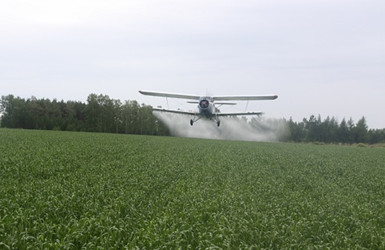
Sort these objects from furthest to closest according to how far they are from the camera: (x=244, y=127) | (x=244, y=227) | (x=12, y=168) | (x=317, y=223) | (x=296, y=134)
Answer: (x=296, y=134) < (x=244, y=127) < (x=12, y=168) < (x=317, y=223) < (x=244, y=227)

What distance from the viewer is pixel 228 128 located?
87562mm

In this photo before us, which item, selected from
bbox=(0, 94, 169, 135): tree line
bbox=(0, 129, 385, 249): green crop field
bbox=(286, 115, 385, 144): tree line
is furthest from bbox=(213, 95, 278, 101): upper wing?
bbox=(286, 115, 385, 144): tree line

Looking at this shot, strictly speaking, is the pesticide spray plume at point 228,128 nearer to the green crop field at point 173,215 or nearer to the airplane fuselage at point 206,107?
the airplane fuselage at point 206,107

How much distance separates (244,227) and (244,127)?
84140mm

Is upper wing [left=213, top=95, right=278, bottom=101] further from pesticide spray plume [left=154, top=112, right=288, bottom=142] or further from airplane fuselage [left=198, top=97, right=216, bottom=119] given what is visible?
pesticide spray plume [left=154, top=112, right=288, bottom=142]

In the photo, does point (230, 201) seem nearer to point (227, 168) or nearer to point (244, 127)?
point (227, 168)

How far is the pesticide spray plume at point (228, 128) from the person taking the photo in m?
85.4

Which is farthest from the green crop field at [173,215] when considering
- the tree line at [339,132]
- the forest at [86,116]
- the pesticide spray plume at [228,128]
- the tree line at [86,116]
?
the tree line at [339,132]

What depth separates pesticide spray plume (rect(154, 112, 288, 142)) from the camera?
280ft

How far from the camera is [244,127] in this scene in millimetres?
91125

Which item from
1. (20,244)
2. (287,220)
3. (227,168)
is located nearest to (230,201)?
(287,220)

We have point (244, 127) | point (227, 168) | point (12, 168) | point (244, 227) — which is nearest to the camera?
point (244, 227)

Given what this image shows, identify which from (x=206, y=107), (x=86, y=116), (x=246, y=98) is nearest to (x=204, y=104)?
(x=206, y=107)

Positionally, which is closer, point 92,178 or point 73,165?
point 92,178
